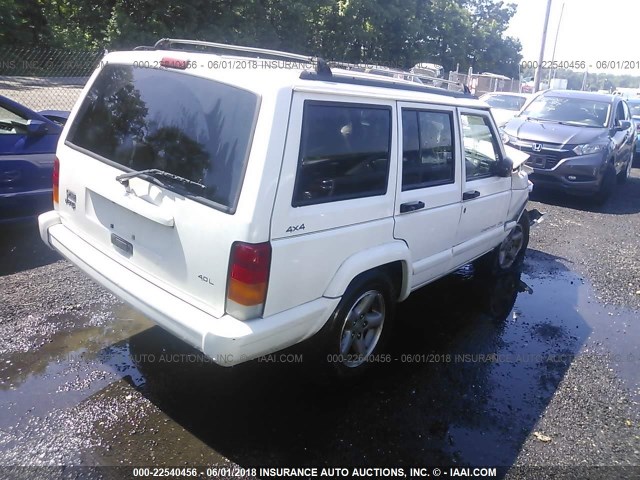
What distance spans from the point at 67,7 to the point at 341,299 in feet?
88.8

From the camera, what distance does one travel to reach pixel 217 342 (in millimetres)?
2518

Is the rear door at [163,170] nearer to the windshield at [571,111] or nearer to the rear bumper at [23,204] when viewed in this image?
the rear bumper at [23,204]

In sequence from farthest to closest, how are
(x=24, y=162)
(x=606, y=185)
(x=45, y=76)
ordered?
1. (x=45, y=76)
2. (x=606, y=185)
3. (x=24, y=162)

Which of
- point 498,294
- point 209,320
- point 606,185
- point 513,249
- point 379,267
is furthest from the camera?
point 606,185

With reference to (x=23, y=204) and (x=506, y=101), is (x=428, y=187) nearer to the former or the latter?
(x=23, y=204)

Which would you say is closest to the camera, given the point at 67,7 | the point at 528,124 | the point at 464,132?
the point at 464,132

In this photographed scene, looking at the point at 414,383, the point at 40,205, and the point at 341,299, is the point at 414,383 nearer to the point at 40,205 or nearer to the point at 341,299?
the point at 341,299

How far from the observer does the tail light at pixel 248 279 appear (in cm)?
251

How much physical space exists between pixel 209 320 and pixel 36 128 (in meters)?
3.77

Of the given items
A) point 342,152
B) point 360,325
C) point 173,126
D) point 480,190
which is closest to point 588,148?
point 480,190

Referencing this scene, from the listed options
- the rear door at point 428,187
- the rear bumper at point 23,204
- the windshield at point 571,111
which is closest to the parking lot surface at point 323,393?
the rear bumper at point 23,204

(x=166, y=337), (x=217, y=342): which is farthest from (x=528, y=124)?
(x=217, y=342)

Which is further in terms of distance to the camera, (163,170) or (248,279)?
(163,170)

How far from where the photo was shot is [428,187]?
3.62 m
